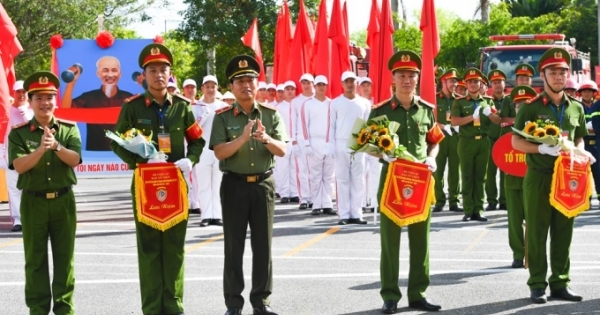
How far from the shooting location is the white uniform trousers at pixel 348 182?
1667 centimetres

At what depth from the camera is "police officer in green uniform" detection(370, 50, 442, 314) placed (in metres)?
9.63

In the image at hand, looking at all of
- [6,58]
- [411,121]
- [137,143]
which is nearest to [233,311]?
[137,143]

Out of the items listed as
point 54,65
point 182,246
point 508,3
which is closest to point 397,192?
point 182,246

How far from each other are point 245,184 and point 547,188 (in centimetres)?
268

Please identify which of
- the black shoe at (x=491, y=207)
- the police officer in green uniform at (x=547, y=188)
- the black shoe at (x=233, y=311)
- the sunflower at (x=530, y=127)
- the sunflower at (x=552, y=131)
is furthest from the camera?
the black shoe at (x=491, y=207)

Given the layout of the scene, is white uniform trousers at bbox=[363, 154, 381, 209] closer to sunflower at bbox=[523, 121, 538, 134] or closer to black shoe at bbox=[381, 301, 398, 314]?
sunflower at bbox=[523, 121, 538, 134]

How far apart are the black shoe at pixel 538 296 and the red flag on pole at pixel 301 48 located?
512 inches

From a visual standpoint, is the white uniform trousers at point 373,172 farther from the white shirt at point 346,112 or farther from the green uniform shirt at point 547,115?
the green uniform shirt at point 547,115

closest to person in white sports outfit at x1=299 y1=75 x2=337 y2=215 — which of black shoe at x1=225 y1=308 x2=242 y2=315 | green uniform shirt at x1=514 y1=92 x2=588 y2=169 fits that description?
green uniform shirt at x1=514 y1=92 x2=588 y2=169

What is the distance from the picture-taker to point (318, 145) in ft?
61.5

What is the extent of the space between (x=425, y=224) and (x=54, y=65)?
33.4ft

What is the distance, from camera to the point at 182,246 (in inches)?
365

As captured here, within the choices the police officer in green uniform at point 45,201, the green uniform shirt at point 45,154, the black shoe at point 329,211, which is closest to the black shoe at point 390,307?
the police officer in green uniform at point 45,201

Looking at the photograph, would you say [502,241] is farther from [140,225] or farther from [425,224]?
[140,225]
